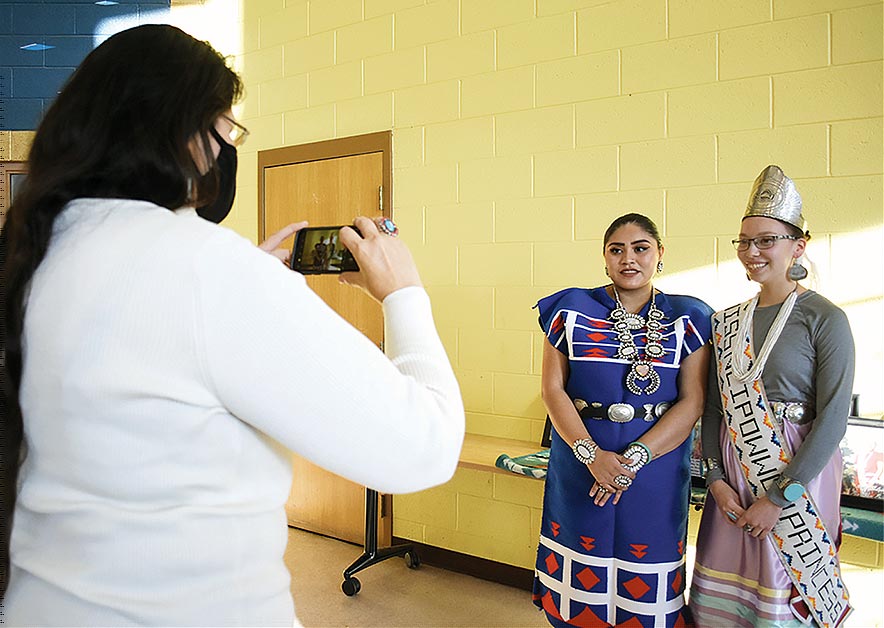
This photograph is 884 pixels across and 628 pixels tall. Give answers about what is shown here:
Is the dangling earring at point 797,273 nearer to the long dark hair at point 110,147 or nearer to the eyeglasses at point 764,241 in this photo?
the eyeglasses at point 764,241

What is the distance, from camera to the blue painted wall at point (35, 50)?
4777 millimetres

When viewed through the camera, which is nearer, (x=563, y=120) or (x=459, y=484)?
(x=563, y=120)

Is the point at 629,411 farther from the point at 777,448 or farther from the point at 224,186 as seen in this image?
the point at 224,186

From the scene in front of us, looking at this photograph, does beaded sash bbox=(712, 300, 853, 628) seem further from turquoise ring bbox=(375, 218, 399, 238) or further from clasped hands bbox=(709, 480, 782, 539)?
turquoise ring bbox=(375, 218, 399, 238)

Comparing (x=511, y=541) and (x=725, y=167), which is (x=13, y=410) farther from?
(x=511, y=541)

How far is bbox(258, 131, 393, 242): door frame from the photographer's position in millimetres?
4031

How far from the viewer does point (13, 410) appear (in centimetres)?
85

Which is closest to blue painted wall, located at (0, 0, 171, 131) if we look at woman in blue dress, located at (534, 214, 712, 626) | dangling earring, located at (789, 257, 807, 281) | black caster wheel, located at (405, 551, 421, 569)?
black caster wheel, located at (405, 551, 421, 569)

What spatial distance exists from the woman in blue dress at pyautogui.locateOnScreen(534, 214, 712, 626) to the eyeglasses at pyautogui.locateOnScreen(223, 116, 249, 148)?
1.75 meters

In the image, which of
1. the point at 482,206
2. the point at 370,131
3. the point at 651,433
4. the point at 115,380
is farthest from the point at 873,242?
the point at 115,380

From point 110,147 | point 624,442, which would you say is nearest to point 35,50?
point 624,442

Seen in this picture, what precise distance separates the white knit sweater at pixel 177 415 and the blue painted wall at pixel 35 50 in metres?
4.64

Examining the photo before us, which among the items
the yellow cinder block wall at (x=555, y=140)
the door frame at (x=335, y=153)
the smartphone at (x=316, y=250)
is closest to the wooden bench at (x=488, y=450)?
the yellow cinder block wall at (x=555, y=140)

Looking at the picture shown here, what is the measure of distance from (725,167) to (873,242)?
60 cm
